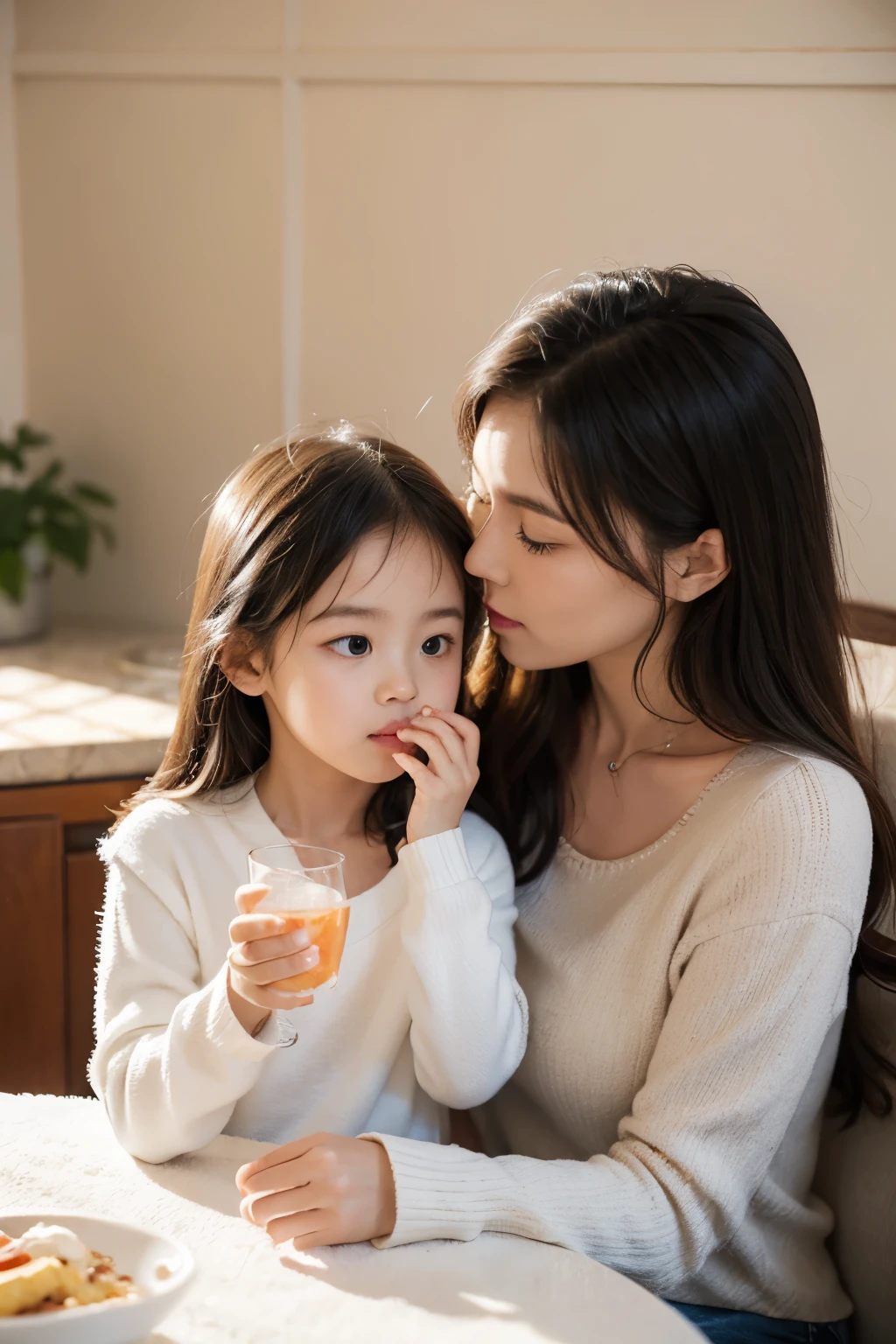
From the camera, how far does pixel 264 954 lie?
114 centimetres

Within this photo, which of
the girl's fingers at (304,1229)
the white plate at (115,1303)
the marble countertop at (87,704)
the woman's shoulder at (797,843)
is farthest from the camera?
the marble countertop at (87,704)

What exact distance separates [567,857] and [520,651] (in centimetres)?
28

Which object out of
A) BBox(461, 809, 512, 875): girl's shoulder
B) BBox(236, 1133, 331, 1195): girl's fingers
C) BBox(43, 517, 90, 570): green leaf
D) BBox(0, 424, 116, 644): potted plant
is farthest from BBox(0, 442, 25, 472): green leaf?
BBox(236, 1133, 331, 1195): girl's fingers

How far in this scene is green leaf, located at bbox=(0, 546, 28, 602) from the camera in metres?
2.78

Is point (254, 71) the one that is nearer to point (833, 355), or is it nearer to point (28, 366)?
point (28, 366)

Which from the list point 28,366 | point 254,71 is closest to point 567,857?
point 254,71

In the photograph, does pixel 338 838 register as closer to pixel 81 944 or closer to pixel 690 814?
pixel 690 814

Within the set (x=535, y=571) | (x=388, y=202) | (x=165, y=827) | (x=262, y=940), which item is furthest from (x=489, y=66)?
(x=262, y=940)

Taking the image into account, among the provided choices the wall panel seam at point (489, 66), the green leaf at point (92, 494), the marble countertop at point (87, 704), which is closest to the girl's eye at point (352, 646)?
the marble countertop at point (87, 704)

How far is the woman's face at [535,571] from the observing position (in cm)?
140

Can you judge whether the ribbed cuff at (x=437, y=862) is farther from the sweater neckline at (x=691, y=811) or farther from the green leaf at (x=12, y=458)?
the green leaf at (x=12, y=458)

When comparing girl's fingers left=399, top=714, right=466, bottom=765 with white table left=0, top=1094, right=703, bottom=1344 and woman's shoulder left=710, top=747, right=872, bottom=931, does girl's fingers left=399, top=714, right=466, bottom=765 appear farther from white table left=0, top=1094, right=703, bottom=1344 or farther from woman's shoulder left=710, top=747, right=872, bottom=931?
white table left=0, top=1094, right=703, bottom=1344

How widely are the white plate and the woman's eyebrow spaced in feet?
2.55

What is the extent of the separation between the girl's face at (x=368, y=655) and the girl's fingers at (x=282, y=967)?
31cm
